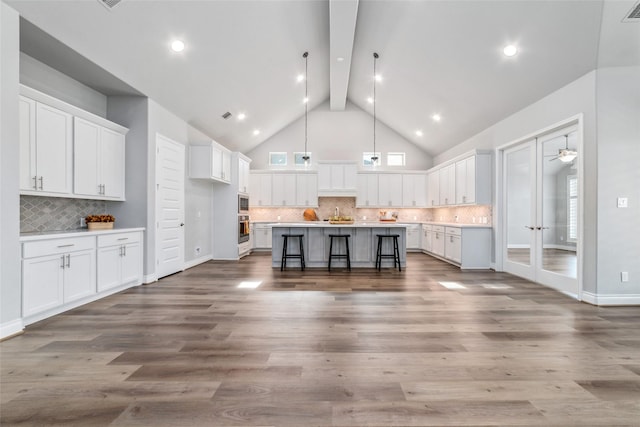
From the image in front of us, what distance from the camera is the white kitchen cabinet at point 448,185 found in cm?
745

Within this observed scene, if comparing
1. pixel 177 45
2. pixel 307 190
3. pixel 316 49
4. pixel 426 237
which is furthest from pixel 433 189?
pixel 177 45

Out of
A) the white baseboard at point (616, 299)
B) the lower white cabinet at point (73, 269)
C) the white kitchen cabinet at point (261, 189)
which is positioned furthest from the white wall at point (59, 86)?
the white baseboard at point (616, 299)

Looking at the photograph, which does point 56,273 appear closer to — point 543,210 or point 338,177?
point 543,210

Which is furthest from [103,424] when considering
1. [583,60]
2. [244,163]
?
[244,163]

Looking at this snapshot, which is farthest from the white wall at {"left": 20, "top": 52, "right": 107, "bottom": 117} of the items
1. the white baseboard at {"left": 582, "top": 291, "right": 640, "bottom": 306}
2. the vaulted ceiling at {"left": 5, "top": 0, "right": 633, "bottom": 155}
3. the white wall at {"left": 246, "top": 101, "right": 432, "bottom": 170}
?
the white baseboard at {"left": 582, "top": 291, "right": 640, "bottom": 306}

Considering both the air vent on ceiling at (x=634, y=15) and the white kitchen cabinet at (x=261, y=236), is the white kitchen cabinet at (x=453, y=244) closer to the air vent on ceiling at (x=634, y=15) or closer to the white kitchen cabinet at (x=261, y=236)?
the air vent on ceiling at (x=634, y=15)

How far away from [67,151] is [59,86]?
40.0 inches

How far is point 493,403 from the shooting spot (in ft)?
6.08

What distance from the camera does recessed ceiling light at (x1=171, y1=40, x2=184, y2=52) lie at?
425 cm

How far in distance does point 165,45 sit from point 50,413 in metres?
4.29

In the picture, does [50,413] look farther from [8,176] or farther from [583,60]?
[583,60]

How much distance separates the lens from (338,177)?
916cm

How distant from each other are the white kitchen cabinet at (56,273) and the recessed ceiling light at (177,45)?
282cm

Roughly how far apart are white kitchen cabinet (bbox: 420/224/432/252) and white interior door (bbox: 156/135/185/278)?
6.27 metres
